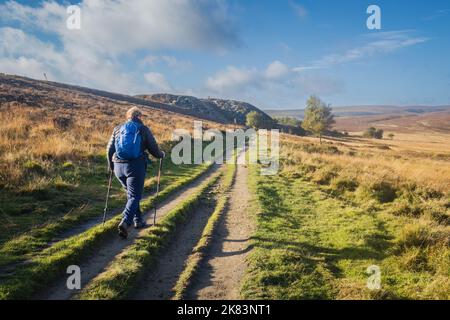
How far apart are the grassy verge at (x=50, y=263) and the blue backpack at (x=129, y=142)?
1932 millimetres

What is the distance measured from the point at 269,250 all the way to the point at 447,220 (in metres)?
7.45

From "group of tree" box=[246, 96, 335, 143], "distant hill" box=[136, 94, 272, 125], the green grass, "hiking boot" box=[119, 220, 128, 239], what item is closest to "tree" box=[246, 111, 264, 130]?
"distant hill" box=[136, 94, 272, 125]

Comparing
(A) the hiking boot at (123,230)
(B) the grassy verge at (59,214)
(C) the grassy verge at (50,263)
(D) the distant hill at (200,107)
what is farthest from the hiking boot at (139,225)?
(D) the distant hill at (200,107)

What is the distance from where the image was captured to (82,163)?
54.4ft

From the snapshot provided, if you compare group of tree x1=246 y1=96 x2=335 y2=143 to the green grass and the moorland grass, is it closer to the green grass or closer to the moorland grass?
the moorland grass

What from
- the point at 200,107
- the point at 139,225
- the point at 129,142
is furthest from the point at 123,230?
the point at 200,107

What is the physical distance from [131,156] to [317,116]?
2691 inches

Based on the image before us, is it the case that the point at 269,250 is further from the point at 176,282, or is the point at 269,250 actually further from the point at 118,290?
the point at 118,290

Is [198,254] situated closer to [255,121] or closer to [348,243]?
[348,243]

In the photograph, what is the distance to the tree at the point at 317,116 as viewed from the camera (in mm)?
71831

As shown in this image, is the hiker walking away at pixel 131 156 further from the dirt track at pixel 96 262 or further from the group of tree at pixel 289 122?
the group of tree at pixel 289 122

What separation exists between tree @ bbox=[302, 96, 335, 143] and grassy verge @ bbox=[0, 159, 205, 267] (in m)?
59.4

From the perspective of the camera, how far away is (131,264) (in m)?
6.94
